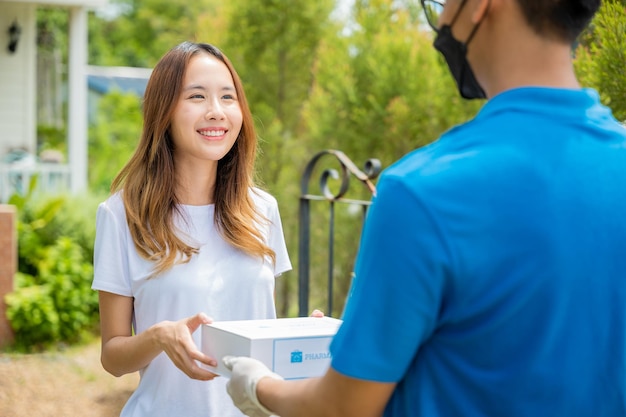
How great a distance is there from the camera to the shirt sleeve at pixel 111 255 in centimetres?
212

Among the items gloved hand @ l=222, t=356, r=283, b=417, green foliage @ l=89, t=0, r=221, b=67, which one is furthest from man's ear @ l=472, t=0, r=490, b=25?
green foliage @ l=89, t=0, r=221, b=67

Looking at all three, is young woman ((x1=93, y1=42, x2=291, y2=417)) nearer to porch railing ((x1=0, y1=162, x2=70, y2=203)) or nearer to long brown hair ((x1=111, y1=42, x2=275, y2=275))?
long brown hair ((x1=111, y1=42, x2=275, y2=275))

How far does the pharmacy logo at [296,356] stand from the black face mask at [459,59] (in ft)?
1.90

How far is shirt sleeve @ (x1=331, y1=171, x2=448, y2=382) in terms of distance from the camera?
109 cm

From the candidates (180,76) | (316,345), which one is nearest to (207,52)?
(180,76)

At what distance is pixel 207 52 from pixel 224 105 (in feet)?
0.57

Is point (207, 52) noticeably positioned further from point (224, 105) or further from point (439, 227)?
point (439, 227)

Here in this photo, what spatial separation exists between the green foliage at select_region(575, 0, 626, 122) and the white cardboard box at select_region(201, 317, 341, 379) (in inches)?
58.5

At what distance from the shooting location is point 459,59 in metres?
1.28

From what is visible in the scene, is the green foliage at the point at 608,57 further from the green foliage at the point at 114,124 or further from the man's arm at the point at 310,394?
the green foliage at the point at 114,124

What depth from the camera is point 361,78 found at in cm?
652

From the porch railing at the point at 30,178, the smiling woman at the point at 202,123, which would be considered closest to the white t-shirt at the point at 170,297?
the smiling woman at the point at 202,123

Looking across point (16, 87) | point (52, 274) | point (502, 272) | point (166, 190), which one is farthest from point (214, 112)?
point (16, 87)

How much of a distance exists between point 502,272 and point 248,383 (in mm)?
488
